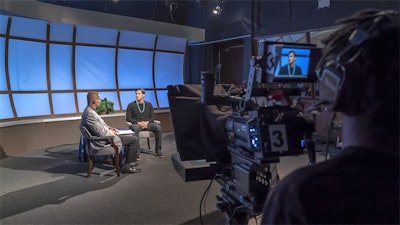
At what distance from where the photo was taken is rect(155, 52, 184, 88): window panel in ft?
29.8

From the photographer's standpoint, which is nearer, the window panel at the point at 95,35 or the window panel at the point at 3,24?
the window panel at the point at 3,24

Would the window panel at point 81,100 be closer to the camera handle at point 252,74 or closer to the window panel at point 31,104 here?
the window panel at point 31,104

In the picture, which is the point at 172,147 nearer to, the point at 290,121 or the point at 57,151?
the point at 57,151

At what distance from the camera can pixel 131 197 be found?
12.2 ft

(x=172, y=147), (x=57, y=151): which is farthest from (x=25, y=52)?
(x=172, y=147)

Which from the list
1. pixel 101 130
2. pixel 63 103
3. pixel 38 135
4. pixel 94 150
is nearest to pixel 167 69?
pixel 63 103

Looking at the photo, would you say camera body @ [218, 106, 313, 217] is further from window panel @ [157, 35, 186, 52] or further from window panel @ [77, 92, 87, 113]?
window panel @ [157, 35, 186, 52]

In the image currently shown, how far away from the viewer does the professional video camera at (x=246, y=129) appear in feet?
4.18

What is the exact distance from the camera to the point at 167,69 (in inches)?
366

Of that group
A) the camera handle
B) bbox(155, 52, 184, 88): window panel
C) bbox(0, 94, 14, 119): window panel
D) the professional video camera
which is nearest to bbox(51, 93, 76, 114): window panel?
bbox(0, 94, 14, 119): window panel

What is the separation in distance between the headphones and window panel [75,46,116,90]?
7548 millimetres

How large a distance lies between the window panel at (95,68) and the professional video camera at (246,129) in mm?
6564

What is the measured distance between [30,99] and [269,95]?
666 cm

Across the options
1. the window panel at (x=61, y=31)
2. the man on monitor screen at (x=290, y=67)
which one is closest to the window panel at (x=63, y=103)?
the window panel at (x=61, y=31)
